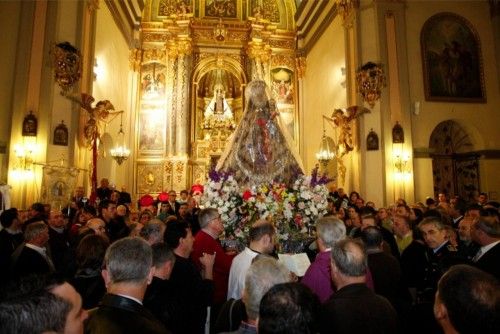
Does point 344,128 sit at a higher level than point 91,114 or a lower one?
lower

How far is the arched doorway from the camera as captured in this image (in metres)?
13.6

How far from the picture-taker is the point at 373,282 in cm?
354

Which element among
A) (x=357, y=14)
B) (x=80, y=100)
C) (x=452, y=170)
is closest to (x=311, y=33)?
(x=357, y=14)

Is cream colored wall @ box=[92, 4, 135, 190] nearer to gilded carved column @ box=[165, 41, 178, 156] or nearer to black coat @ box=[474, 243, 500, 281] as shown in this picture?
gilded carved column @ box=[165, 41, 178, 156]

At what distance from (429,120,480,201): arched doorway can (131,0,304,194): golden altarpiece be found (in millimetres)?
7309

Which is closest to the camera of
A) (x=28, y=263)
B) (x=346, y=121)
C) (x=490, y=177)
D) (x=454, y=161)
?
(x=28, y=263)

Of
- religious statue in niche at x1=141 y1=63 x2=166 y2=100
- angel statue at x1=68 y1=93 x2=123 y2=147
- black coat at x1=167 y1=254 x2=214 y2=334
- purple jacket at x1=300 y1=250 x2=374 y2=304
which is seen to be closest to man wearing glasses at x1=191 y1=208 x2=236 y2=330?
black coat at x1=167 y1=254 x2=214 y2=334

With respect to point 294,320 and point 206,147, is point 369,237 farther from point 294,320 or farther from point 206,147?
point 206,147

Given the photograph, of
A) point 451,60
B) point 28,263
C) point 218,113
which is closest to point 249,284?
point 28,263

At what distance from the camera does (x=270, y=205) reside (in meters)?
5.22

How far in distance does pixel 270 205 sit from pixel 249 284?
3.15m

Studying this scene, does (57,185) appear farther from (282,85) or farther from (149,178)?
(282,85)

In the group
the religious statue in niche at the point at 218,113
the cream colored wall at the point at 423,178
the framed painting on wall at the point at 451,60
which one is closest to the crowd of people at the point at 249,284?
the cream colored wall at the point at 423,178

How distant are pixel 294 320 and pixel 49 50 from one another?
1170cm
